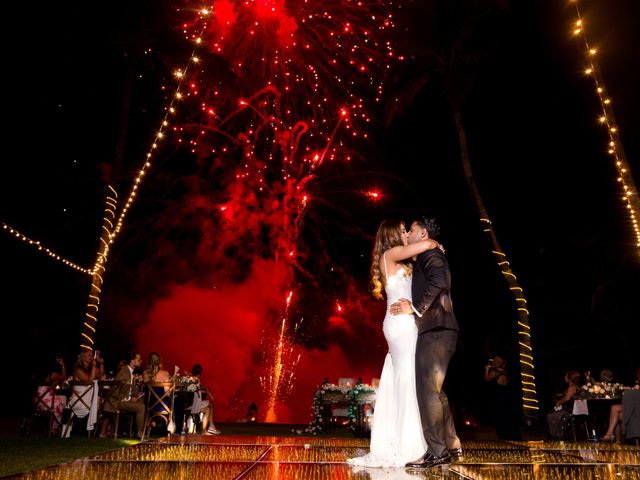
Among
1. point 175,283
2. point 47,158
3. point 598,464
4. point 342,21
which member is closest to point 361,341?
point 175,283

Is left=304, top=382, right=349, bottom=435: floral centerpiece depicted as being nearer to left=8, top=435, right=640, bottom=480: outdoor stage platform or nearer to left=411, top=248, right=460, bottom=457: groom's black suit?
left=8, top=435, right=640, bottom=480: outdoor stage platform

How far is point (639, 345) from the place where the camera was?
A: 19.0 m

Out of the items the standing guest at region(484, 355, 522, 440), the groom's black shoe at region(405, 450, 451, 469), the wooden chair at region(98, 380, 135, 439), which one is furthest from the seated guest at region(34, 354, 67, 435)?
the groom's black shoe at region(405, 450, 451, 469)

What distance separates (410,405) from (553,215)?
18163mm

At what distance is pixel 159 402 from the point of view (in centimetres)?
973

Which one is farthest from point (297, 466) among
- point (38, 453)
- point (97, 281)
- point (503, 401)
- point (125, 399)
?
point (97, 281)

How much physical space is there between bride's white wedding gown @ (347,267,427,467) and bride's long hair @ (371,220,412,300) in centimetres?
13

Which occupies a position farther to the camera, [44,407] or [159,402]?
[44,407]

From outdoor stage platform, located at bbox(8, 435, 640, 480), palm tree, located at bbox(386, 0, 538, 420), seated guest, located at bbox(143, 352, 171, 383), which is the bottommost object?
outdoor stage platform, located at bbox(8, 435, 640, 480)

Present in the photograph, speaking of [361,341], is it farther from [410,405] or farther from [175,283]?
[410,405]

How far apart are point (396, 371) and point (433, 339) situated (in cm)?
49

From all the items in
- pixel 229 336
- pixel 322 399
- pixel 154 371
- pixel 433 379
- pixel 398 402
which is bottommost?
pixel 398 402

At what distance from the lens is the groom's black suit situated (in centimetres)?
469

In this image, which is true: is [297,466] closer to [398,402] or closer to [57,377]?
[398,402]
